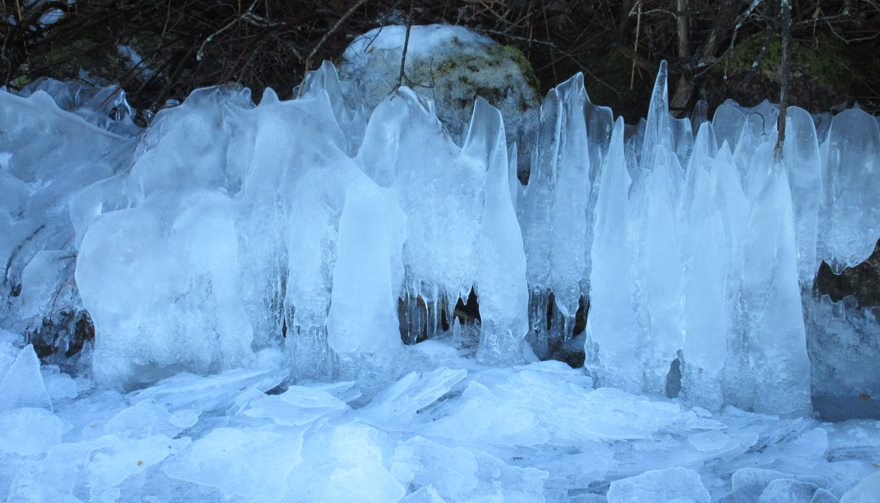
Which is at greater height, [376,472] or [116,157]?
[116,157]

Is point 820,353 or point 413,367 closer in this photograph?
point 413,367

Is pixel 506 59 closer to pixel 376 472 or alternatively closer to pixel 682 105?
pixel 682 105

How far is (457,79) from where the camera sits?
2.43 m

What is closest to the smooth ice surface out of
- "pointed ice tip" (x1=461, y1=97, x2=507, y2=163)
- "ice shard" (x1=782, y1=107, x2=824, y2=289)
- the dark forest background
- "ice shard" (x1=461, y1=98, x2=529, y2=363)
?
"ice shard" (x1=461, y1=98, x2=529, y2=363)

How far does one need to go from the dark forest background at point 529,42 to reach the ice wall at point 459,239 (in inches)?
17.1

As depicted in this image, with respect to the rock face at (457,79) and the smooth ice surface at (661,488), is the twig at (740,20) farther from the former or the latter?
the smooth ice surface at (661,488)

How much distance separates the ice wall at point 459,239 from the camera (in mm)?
1940

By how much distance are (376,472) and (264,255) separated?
0.92m

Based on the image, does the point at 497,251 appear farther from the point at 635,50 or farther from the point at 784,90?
the point at 635,50

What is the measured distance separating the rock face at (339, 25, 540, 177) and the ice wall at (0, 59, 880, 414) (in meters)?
0.21

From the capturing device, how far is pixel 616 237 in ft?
6.54

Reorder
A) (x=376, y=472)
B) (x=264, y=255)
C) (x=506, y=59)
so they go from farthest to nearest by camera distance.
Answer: (x=506, y=59), (x=264, y=255), (x=376, y=472)

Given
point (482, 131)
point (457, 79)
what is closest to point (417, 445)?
point (482, 131)

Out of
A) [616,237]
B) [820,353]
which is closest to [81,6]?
[616,237]
